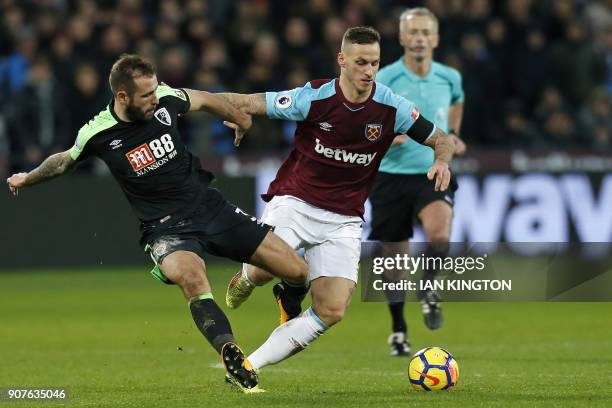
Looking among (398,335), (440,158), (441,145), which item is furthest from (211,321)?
(398,335)

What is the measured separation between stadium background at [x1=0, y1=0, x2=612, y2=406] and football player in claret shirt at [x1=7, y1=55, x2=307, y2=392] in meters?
3.51

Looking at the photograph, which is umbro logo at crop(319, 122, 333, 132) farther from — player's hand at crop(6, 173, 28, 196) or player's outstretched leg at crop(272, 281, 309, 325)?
player's hand at crop(6, 173, 28, 196)

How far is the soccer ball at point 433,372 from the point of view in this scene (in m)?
8.21

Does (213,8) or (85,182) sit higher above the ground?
(213,8)

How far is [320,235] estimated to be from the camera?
8914 millimetres

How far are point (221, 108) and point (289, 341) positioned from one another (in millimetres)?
1593

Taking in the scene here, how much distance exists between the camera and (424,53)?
10961mm

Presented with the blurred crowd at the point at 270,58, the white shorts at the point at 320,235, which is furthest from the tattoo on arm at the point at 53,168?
the blurred crowd at the point at 270,58

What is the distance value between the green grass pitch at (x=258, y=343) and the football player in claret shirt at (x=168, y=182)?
81cm

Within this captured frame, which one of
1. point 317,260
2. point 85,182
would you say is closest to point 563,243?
point 85,182

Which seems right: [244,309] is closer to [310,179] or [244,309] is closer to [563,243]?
[563,243]

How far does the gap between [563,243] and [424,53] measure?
269 inches

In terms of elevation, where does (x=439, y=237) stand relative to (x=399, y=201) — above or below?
below

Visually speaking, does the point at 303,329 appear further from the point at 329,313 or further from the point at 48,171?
the point at 48,171
